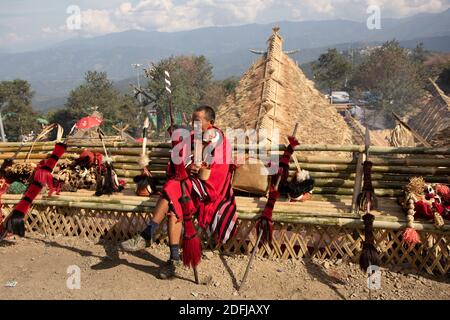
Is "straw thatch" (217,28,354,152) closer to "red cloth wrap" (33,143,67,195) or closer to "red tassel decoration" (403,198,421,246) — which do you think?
"red tassel decoration" (403,198,421,246)

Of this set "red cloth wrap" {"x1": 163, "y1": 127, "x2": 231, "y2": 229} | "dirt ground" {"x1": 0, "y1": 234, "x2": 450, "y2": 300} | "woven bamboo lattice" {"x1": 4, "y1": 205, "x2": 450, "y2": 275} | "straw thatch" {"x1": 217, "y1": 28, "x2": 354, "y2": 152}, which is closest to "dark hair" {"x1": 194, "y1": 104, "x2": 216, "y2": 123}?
"red cloth wrap" {"x1": 163, "y1": 127, "x2": 231, "y2": 229}

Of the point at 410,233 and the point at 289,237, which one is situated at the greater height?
the point at 410,233

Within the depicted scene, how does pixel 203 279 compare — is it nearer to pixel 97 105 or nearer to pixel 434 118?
pixel 434 118

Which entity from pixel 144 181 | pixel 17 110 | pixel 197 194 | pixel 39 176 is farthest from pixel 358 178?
pixel 17 110

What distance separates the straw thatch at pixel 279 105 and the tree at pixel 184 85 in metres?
53.4

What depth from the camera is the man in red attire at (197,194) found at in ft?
14.5

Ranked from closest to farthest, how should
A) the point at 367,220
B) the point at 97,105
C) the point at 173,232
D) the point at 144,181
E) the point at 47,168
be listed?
1. the point at 367,220
2. the point at 173,232
3. the point at 47,168
4. the point at 144,181
5. the point at 97,105

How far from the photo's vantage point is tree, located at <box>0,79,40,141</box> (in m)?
52.6

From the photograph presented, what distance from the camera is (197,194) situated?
4.50 metres

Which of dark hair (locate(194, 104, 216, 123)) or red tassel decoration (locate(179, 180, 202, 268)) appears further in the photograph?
dark hair (locate(194, 104, 216, 123))

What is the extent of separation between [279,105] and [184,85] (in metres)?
72.0

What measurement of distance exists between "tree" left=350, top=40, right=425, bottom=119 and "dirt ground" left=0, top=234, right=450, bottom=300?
1851 inches

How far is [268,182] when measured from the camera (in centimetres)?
528

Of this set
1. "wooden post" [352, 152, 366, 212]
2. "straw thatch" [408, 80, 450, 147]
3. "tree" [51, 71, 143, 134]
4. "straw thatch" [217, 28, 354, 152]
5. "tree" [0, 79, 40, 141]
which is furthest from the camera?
"tree" [51, 71, 143, 134]
